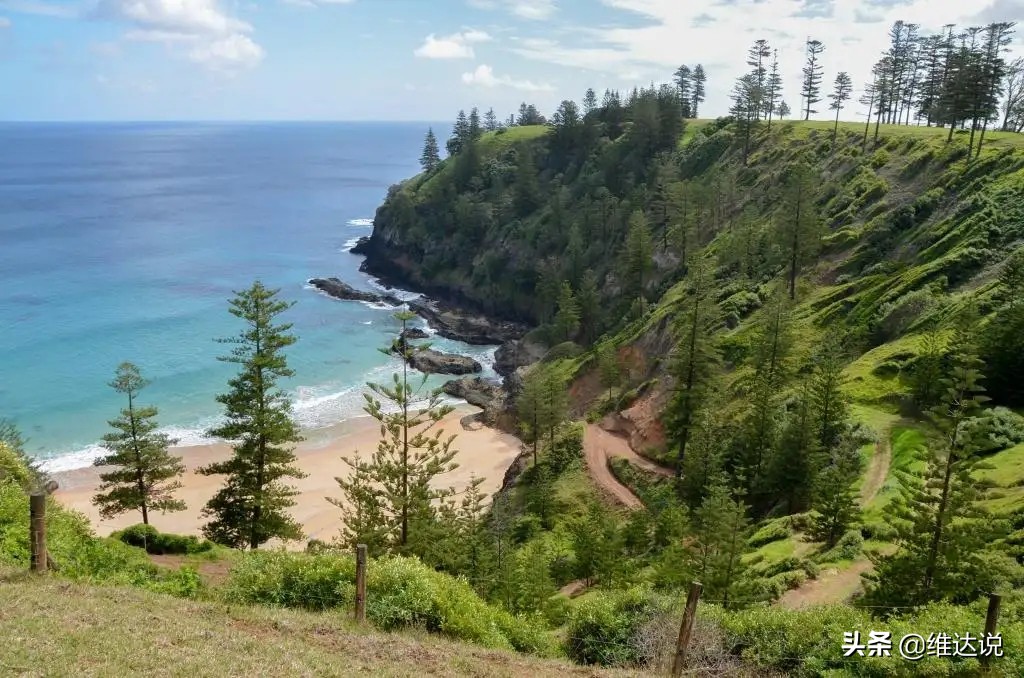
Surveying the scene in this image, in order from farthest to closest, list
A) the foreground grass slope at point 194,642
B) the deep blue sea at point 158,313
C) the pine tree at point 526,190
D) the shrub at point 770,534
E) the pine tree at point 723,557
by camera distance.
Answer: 1. the pine tree at point 526,190
2. the deep blue sea at point 158,313
3. the shrub at point 770,534
4. the pine tree at point 723,557
5. the foreground grass slope at point 194,642

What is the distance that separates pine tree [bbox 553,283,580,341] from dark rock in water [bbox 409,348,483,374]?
10.4 meters

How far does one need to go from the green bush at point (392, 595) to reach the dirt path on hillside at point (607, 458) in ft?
86.3

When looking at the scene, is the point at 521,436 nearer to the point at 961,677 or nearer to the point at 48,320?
the point at 961,677

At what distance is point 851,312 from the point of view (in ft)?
169

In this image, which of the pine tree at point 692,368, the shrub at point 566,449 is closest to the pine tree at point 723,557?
the pine tree at point 692,368

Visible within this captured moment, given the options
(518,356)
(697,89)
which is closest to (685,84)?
(697,89)

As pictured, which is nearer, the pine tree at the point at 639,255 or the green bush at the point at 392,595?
the green bush at the point at 392,595

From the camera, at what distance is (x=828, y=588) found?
24672 mm

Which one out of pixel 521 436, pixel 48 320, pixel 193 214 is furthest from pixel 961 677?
pixel 193 214

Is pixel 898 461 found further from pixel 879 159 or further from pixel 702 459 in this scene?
pixel 879 159

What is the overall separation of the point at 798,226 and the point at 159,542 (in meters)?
53.2

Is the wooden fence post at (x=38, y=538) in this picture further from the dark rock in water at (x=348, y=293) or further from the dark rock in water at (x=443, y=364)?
the dark rock in water at (x=348, y=293)

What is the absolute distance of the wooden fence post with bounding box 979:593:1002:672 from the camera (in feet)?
44.6

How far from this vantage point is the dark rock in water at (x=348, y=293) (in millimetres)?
102688
